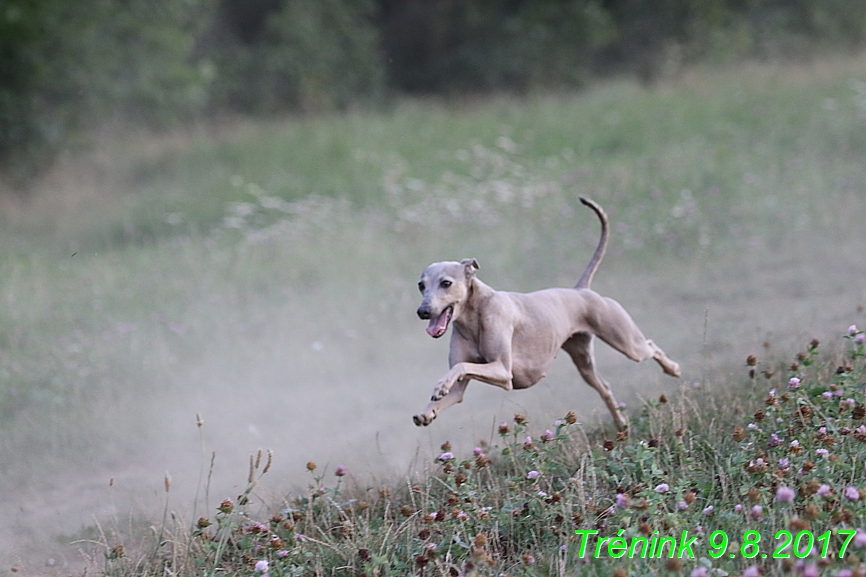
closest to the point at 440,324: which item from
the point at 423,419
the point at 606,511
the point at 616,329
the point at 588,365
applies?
the point at 423,419

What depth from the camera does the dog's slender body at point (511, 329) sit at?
14.5 feet

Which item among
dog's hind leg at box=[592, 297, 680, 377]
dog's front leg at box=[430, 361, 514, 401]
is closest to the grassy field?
dog's hind leg at box=[592, 297, 680, 377]

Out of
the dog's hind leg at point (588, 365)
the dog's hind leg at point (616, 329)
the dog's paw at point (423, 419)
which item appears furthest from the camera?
the dog's hind leg at point (588, 365)

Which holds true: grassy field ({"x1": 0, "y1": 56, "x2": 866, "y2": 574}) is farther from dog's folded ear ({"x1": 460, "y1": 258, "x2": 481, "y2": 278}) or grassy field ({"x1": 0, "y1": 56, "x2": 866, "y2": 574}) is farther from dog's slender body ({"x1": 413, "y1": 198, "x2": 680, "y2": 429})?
dog's folded ear ({"x1": 460, "y1": 258, "x2": 481, "y2": 278})

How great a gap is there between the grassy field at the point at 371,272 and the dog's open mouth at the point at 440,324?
98 cm

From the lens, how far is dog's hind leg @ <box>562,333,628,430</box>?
18.5 feet

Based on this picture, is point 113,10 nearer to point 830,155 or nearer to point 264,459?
point 830,155

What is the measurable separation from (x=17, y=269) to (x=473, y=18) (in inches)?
762

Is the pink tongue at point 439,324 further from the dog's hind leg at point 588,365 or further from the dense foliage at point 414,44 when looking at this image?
the dense foliage at point 414,44

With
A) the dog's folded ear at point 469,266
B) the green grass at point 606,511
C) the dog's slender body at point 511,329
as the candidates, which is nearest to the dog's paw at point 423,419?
the dog's slender body at point 511,329

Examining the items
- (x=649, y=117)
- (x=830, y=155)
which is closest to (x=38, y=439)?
(x=830, y=155)

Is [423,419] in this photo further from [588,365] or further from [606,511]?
[588,365]

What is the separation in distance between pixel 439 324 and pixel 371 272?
19.4ft

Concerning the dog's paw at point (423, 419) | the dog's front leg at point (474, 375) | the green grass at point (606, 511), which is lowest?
the green grass at point (606, 511)
